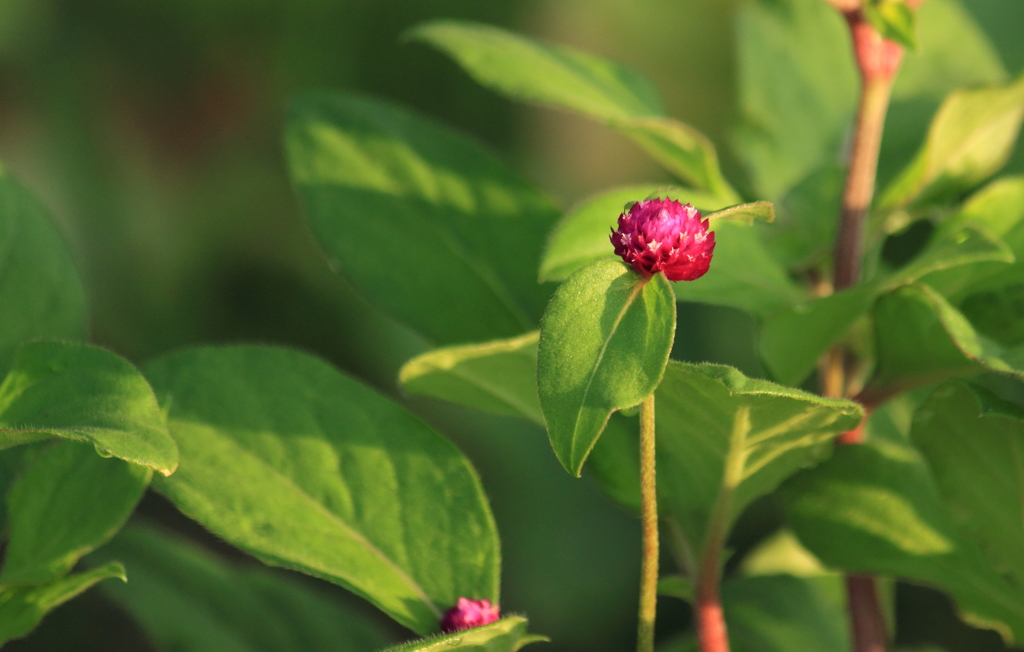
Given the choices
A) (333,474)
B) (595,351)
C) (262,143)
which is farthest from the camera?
(262,143)

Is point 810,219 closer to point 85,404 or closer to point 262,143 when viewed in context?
point 85,404

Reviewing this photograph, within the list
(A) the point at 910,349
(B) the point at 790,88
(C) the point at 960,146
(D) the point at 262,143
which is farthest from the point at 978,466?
(D) the point at 262,143

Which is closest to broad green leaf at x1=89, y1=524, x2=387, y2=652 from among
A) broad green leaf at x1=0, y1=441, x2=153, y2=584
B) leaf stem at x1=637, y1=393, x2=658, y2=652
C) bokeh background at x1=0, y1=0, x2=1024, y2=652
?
broad green leaf at x1=0, y1=441, x2=153, y2=584

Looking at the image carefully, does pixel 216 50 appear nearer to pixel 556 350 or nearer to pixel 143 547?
pixel 143 547

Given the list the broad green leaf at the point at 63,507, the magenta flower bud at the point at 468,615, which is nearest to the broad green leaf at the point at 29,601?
the broad green leaf at the point at 63,507

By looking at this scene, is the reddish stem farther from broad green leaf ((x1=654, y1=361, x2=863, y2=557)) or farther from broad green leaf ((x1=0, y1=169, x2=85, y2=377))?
broad green leaf ((x1=0, y1=169, x2=85, y2=377))

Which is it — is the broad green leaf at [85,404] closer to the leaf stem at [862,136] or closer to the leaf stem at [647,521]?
the leaf stem at [647,521]

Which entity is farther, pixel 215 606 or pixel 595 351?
pixel 215 606
